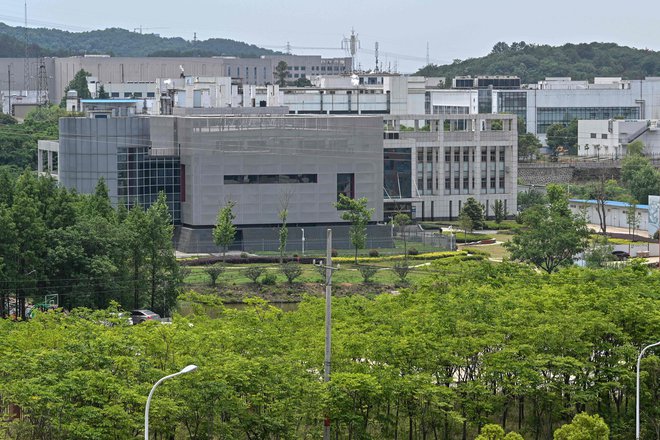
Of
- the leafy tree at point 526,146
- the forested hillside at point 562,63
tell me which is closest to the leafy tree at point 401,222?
the leafy tree at point 526,146

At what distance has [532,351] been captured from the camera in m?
26.0

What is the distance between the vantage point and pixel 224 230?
1924 inches

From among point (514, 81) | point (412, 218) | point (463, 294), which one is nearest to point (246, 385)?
point (463, 294)

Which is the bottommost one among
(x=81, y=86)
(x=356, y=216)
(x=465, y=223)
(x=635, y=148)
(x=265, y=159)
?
(x=465, y=223)

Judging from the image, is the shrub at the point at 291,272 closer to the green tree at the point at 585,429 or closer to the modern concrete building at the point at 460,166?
the modern concrete building at the point at 460,166

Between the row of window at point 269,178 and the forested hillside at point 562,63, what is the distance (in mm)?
84096

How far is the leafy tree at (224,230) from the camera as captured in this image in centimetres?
4891

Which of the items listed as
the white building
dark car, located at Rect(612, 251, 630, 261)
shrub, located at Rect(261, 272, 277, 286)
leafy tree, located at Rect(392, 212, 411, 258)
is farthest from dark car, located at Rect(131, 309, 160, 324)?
the white building

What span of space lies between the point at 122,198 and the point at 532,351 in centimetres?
2876

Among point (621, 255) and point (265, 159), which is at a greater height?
point (265, 159)

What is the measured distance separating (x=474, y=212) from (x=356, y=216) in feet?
31.6

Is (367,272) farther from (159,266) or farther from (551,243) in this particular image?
(159,266)

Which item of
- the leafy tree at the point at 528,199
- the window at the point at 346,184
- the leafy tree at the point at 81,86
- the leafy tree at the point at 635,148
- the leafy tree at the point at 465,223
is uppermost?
the leafy tree at the point at 81,86

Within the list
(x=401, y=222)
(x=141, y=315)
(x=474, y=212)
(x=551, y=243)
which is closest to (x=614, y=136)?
(x=474, y=212)
